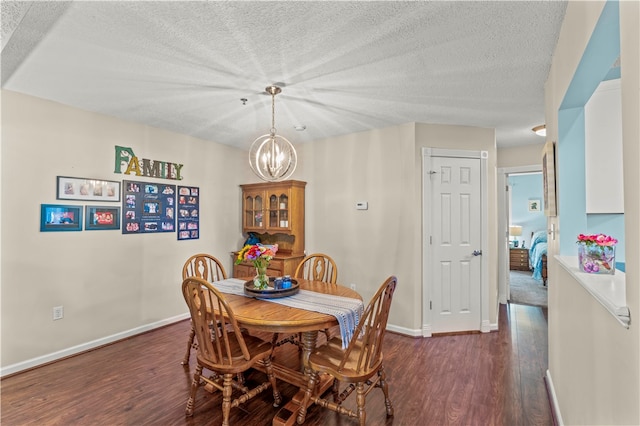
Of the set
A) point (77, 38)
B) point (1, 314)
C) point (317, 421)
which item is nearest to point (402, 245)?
point (317, 421)

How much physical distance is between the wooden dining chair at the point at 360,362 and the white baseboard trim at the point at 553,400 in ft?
3.43

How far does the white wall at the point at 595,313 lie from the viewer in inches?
33.9

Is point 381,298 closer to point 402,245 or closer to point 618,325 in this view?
point 618,325

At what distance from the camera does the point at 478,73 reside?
2.35m

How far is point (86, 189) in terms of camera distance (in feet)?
10.3

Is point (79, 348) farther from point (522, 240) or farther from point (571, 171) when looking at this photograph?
point (522, 240)

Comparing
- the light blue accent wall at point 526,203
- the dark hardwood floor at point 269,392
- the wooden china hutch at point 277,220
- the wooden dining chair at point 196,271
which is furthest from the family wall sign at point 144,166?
the light blue accent wall at point 526,203

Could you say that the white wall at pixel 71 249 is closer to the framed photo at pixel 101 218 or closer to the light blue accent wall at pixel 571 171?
the framed photo at pixel 101 218

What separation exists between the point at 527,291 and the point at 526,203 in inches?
146

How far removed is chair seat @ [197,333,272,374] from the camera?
1.96 m

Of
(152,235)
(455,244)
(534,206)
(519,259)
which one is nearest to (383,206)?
(455,244)

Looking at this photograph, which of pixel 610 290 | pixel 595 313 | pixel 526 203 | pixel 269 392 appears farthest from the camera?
pixel 526 203

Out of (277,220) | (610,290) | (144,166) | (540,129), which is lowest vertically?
(610,290)

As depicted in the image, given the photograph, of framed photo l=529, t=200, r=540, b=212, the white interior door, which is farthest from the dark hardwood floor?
framed photo l=529, t=200, r=540, b=212
